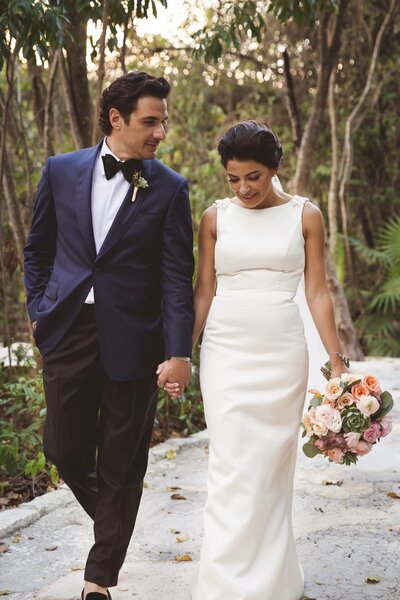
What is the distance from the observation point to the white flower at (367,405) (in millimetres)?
2994

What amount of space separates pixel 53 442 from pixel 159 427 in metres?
3.33

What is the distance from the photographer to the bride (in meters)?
3.05

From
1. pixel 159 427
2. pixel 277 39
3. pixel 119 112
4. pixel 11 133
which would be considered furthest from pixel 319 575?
pixel 277 39

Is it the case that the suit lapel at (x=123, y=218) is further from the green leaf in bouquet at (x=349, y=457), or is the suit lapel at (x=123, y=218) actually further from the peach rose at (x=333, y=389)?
the green leaf in bouquet at (x=349, y=457)

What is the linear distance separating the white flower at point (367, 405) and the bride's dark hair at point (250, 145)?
36.8 inches

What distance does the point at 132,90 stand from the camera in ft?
9.93

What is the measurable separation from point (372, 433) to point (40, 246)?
4.79 feet

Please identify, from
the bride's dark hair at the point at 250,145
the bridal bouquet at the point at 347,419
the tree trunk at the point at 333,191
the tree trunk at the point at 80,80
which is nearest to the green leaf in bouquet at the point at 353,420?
the bridal bouquet at the point at 347,419

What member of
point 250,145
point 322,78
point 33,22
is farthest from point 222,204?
point 322,78

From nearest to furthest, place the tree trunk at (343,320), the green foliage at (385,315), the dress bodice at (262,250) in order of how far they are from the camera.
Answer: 1. the dress bodice at (262,250)
2. the tree trunk at (343,320)
3. the green foliage at (385,315)

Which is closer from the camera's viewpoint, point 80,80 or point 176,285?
point 176,285

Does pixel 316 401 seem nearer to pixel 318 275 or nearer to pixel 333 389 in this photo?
pixel 333 389

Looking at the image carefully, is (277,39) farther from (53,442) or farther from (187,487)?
(53,442)

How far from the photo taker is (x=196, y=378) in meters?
6.58
